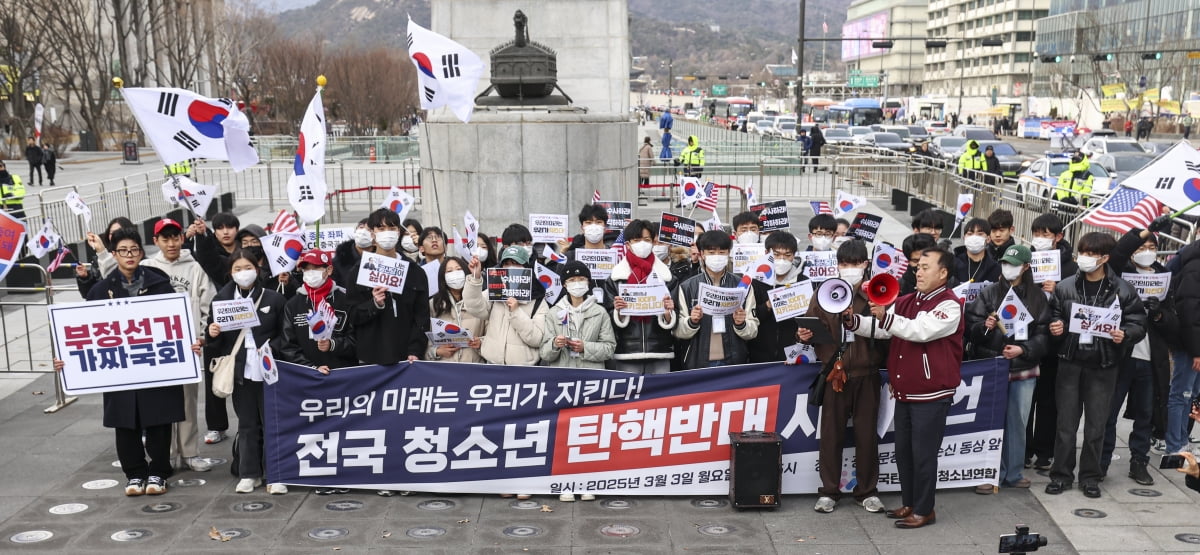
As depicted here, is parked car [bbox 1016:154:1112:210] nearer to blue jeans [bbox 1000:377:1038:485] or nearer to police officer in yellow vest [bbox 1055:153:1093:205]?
police officer in yellow vest [bbox 1055:153:1093:205]

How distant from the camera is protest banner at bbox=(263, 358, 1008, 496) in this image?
729 cm

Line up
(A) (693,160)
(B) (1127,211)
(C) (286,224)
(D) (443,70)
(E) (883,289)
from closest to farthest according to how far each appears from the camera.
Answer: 1. (E) (883,289)
2. (B) (1127,211)
3. (C) (286,224)
4. (D) (443,70)
5. (A) (693,160)

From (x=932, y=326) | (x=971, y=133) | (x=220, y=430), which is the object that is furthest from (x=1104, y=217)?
(x=971, y=133)

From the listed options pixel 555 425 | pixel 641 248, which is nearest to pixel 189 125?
pixel 641 248

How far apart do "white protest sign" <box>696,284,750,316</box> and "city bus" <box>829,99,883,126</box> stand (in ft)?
227

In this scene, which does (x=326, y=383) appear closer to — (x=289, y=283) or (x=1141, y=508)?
(x=289, y=283)

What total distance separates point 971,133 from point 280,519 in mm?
44598

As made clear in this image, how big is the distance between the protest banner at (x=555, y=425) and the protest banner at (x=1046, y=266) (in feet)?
2.64

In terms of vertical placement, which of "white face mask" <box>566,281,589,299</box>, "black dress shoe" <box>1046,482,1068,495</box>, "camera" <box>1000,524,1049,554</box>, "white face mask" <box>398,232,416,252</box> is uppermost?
"white face mask" <box>398,232,416,252</box>

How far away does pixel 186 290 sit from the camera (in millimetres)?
7895

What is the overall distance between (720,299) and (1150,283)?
3.33 meters

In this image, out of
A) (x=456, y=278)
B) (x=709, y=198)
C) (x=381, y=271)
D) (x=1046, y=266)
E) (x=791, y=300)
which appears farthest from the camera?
(x=709, y=198)

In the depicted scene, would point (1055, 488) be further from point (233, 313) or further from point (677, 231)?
point (233, 313)

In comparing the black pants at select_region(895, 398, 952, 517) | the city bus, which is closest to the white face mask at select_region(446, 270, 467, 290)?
the black pants at select_region(895, 398, 952, 517)
